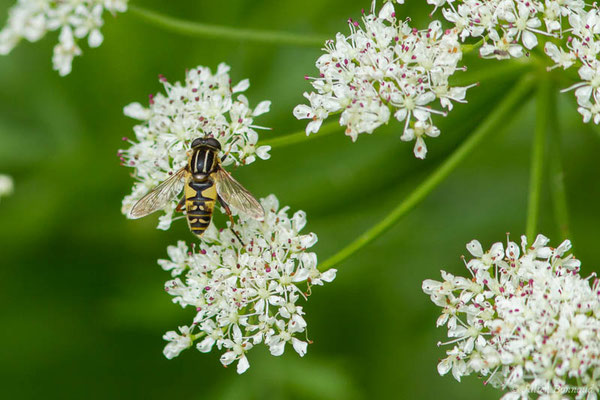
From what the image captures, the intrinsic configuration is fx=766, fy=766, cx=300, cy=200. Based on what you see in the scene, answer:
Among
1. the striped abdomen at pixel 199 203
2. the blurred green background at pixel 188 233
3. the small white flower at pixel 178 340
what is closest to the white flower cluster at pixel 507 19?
the blurred green background at pixel 188 233

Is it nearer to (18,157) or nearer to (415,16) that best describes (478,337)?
(415,16)

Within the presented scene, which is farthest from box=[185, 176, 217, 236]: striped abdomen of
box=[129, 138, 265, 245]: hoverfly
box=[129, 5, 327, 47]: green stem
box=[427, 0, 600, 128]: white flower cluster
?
box=[427, 0, 600, 128]: white flower cluster

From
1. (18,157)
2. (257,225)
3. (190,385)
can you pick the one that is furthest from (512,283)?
(18,157)

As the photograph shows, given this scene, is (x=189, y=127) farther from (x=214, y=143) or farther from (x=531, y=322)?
(x=531, y=322)

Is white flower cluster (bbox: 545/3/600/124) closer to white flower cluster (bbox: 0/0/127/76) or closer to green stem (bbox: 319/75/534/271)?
green stem (bbox: 319/75/534/271)

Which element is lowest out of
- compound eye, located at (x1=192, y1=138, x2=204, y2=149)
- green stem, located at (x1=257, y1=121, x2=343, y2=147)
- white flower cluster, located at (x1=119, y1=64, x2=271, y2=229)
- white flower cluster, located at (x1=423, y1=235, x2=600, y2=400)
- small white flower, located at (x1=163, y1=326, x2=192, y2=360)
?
white flower cluster, located at (x1=423, y1=235, x2=600, y2=400)
